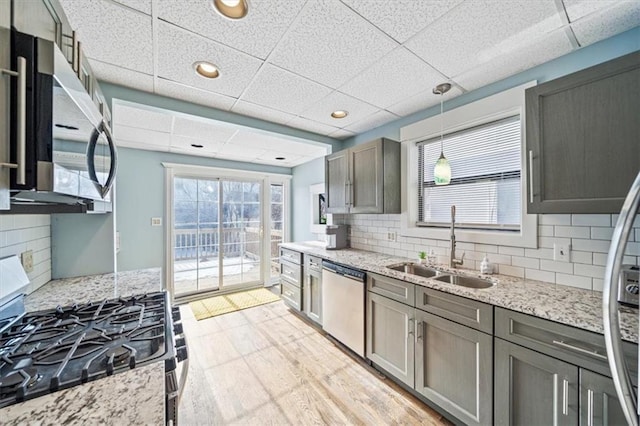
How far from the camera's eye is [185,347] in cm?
107

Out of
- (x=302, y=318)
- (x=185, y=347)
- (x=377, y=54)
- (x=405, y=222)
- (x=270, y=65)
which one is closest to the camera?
(x=185, y=347)

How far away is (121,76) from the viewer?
1.86 m

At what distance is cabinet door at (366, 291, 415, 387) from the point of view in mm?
1876

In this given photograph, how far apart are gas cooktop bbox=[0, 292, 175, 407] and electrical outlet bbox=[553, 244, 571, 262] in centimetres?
227

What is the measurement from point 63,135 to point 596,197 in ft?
7.30

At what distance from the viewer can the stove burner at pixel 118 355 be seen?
83cm

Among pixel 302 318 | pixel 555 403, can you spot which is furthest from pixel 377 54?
pixel 302 318

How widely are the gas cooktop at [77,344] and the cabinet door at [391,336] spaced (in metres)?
1.56

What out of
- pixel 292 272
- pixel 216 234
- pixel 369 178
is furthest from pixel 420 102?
pixel 216 234

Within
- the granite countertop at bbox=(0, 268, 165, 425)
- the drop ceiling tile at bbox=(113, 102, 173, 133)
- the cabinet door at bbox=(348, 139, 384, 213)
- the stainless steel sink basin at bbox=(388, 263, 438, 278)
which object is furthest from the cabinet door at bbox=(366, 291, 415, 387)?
the drop ceiling tile at bbox=(113, 102, 173, 133)

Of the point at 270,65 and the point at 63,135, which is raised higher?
the point at 270,65

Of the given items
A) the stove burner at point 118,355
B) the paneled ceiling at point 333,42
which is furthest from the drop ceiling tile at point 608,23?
the stove burner at point 118,355

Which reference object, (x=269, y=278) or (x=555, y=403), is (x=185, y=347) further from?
(x=269, y=278)

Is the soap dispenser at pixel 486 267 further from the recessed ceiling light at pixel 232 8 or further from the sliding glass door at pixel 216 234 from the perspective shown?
Result: the sliding glass door at pixel 216 234
